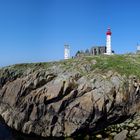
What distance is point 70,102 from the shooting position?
49.5 meters

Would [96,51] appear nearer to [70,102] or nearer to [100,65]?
[100,65]

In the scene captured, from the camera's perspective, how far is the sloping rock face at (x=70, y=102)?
48219 mm

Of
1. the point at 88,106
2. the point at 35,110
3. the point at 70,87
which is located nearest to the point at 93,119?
the point at 88,106

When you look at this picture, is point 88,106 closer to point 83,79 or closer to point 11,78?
point 83,79

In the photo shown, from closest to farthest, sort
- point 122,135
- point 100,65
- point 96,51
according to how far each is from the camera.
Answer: point 122,135 → point 100,65 → point 96,51

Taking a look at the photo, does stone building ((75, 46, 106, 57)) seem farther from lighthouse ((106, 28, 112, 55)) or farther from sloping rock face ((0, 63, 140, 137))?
sloping rock face ((0, 63, 140, 137))

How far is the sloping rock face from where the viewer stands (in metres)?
48.2

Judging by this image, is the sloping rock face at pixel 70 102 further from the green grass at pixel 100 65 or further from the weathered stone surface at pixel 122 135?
the weathered stone surface at pixel 122 135

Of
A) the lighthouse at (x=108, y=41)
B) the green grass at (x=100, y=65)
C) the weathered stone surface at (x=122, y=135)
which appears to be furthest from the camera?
the lighthouse at (x=108, y=41)

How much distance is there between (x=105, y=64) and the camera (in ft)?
184

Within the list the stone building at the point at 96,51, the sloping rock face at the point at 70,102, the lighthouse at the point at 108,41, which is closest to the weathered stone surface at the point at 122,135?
the sloping rock face at the point at 70,102

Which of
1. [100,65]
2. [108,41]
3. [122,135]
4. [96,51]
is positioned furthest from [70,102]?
[96,51]

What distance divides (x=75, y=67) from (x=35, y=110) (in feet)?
34.3

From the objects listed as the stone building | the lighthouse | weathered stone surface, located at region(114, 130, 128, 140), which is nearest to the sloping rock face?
weathered stone surface, located at region(114, 130, 128, 140)
